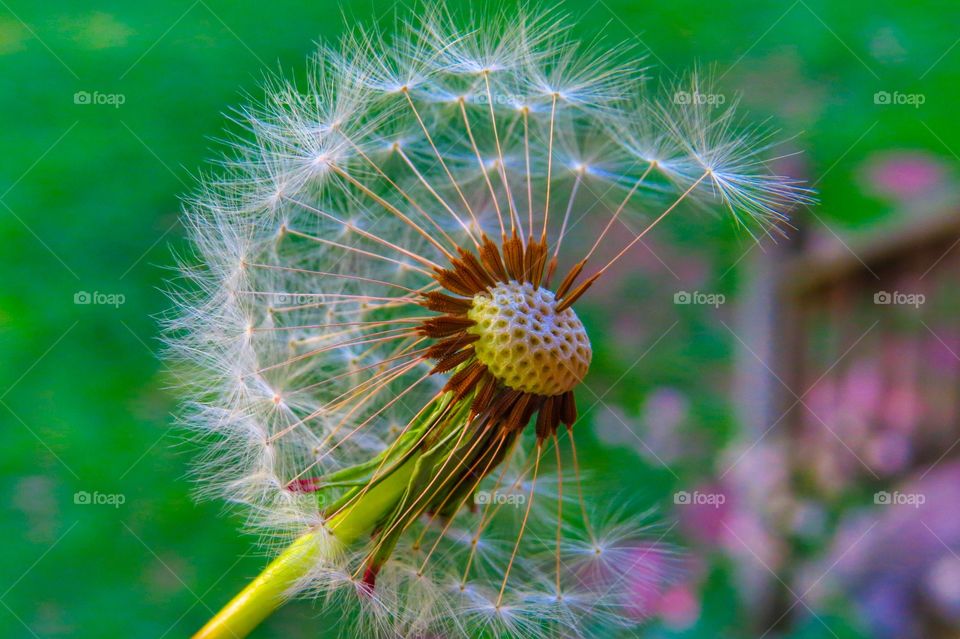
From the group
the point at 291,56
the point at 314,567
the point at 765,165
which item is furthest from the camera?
the point at 291,56

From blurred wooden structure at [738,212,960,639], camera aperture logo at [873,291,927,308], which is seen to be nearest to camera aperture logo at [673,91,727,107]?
blurred wooden structure at [738,212,960,639]

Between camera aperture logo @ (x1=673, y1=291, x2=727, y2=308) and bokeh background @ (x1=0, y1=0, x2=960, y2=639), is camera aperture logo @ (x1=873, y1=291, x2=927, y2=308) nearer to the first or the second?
bokeh background @ (x1=0, y1=0, x2=960, y2=639)

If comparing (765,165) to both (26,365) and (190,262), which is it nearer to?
(190,262)

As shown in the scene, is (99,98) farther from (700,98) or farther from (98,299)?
(700,98)

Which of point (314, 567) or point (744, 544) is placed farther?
point (744, 544)

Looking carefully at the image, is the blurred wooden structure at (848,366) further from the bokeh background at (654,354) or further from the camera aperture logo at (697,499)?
the camera aperture logo at (697,499)

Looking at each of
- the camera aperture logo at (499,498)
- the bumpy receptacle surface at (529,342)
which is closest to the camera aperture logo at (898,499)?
the camera aperture logo at (499,498)

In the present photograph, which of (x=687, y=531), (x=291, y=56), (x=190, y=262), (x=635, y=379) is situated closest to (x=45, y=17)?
(x=291, y=56)

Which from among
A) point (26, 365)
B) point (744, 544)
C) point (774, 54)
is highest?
point (774, 54)
